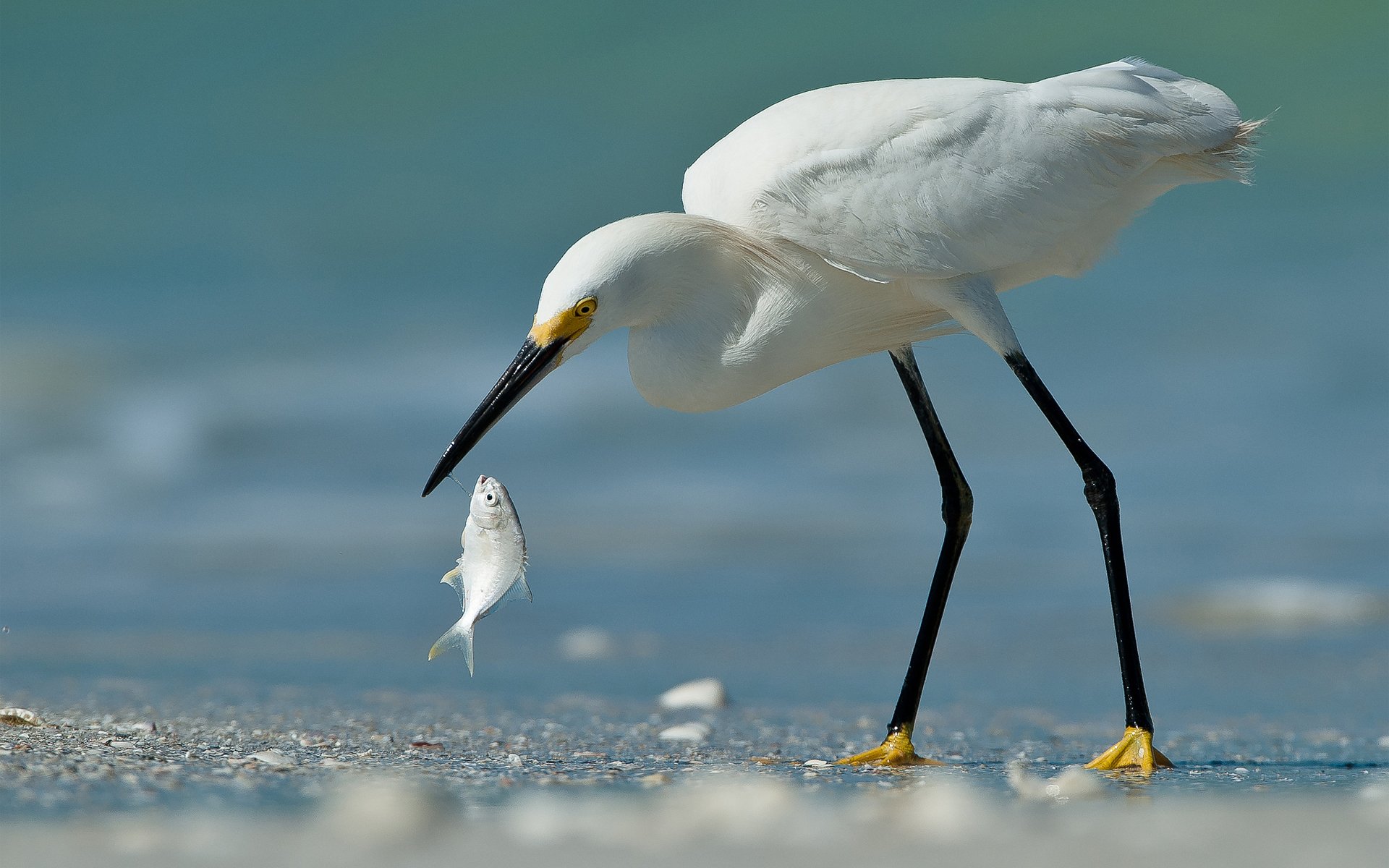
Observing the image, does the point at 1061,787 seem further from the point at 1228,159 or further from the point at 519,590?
the point at 1228,159

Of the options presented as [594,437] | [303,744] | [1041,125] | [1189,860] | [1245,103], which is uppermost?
[1245,103]

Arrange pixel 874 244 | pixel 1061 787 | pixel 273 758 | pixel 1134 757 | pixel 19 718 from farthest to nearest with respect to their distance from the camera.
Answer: pixel 874 244
pixel 1134 757
pixel 19 718
pixel 273 758
pixel 1061 787

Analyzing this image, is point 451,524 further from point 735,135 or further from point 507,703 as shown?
point 735,135

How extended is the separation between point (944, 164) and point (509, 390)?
1.59 m

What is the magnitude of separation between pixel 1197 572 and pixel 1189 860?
26.3 ft

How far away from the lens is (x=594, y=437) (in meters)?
14.3

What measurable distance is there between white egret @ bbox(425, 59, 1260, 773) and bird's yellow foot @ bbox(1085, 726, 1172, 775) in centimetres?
1

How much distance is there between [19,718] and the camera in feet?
14.1

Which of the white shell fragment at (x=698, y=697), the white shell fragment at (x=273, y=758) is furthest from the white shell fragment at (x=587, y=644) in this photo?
the white shell fragment at (x=273, y=758)

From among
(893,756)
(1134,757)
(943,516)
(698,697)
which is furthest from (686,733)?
(1134,757)

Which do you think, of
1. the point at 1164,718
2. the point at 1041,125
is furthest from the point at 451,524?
the point at 1041,125

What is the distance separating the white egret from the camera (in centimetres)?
463

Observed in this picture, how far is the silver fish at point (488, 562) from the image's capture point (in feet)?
13.7

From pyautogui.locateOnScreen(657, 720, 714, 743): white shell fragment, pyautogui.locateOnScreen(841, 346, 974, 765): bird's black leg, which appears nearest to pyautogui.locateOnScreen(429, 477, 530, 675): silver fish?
pyautogui.locateOnScreen(657, 720, 714, 743): white shell fragment
